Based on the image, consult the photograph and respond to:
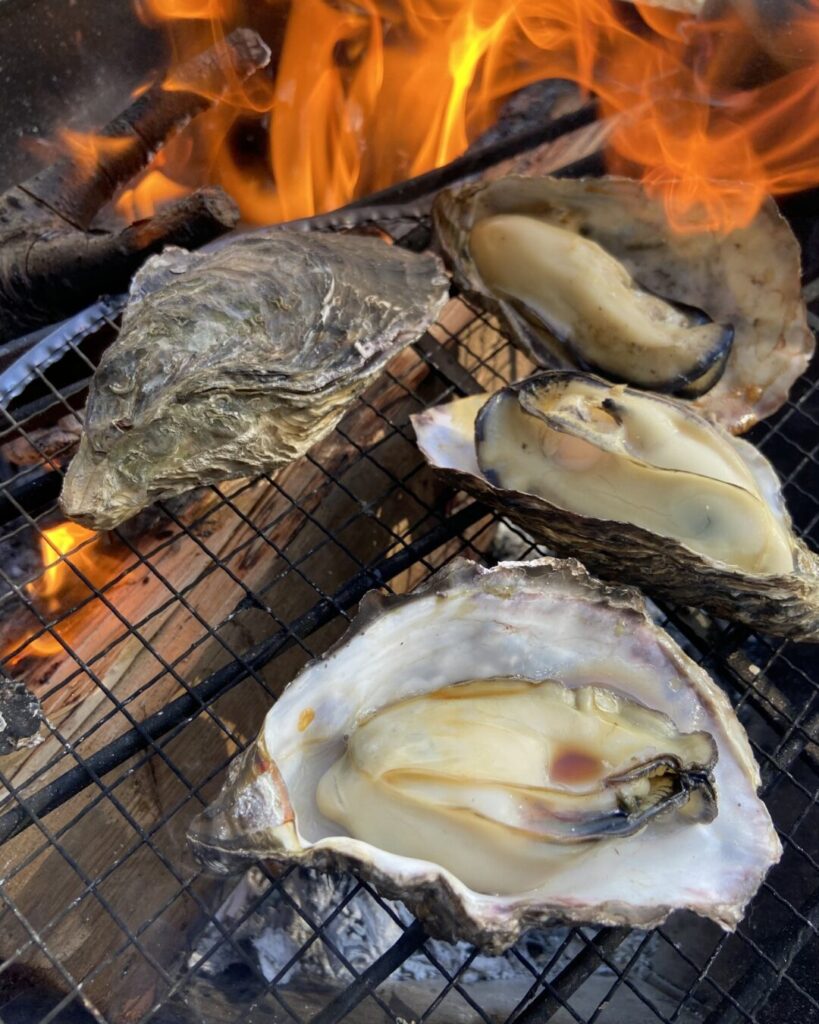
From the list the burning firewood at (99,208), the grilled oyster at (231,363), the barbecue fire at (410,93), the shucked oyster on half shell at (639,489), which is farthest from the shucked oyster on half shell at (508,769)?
the barbecue fire at (410,93)

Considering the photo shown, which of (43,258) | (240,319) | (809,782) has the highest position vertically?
(43,258)

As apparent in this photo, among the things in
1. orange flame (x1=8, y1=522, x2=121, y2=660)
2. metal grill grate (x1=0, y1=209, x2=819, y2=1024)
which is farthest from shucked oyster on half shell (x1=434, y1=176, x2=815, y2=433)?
orange flame (x1=8, y1=522, x2=121, y2=660)

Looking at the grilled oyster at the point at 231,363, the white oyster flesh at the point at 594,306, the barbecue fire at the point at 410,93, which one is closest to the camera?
the grilled oyster at the point at 231,363

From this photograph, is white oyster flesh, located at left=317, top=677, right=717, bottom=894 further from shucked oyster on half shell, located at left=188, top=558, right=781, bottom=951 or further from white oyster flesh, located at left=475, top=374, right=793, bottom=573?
white oyster flesh, located at left=475, top=374, right=793, bottom=573

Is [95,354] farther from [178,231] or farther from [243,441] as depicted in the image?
[243,441]

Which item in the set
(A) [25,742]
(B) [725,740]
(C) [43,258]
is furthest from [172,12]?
(B) [725,740]

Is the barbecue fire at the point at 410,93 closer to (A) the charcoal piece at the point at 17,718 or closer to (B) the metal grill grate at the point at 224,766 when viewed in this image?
(B) the metal grill grate at the point at 224,766
